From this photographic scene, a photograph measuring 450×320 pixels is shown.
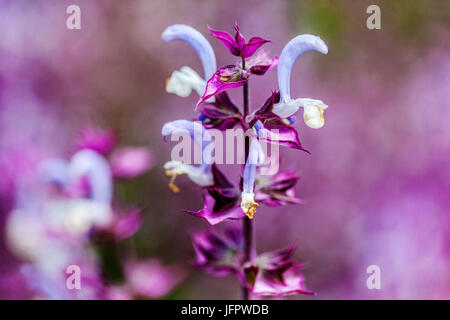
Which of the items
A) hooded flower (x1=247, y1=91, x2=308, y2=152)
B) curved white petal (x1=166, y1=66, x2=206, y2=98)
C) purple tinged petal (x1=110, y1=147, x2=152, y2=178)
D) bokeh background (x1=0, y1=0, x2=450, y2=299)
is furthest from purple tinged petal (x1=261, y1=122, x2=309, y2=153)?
bokeh background (x1=0, y1=0, x2=450, y2=299)

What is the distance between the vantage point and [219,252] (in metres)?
1.36

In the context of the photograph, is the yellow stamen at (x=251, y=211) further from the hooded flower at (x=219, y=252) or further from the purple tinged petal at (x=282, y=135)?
the hooded flower at (x=219, y=252)

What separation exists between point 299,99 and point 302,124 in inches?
61.7

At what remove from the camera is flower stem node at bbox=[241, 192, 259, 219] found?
1.05m

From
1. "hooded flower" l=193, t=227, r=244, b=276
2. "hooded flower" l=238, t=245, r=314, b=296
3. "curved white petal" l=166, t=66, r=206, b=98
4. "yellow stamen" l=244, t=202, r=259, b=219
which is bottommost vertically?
"hooded flower" l=238, t=245, r=314, b=296

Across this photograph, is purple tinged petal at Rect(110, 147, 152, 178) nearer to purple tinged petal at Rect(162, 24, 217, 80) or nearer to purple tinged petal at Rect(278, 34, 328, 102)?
purple tinged petal at Rect(162, 24, 217, 80)

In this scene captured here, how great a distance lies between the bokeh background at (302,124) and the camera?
2316mm

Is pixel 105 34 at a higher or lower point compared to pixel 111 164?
higher

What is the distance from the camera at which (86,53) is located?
2.86 metres

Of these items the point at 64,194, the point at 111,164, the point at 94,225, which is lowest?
the point at 94,225

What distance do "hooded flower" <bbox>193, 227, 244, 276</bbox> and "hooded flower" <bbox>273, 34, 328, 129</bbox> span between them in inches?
16.8
